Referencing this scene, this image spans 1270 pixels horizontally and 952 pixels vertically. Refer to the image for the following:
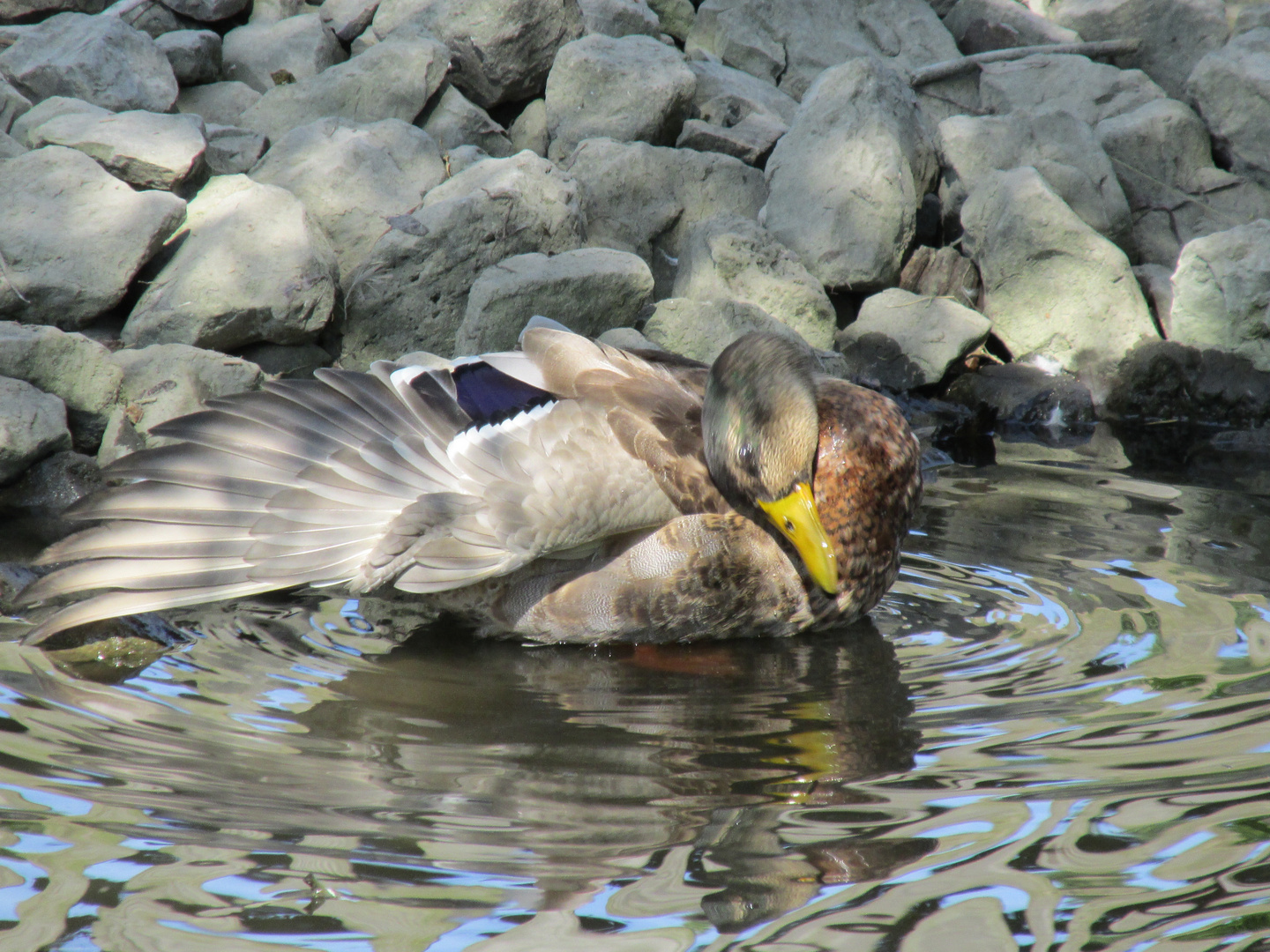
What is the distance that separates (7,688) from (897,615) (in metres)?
2.66

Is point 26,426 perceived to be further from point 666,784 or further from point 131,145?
point 666,784

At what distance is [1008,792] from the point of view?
110 inches

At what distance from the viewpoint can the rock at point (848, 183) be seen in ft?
23.7

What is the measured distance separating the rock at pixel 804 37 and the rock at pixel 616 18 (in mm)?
525

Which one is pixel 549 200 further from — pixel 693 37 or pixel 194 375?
pixel 693 37

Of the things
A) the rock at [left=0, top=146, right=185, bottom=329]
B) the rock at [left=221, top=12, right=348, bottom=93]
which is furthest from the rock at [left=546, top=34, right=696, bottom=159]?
the rock at [left=0, top=146, right=185, bottom=329]

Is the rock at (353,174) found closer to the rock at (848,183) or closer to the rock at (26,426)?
the rock at (26,426)

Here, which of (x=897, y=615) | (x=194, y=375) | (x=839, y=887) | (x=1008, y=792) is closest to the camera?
(x=839, y=887)

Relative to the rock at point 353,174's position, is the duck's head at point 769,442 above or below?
below

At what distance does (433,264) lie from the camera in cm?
632

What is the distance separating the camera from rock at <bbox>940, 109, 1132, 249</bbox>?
25.2 ft

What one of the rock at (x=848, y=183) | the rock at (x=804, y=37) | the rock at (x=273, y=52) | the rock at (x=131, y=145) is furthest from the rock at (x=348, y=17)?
the rock at (x=848, y=183)

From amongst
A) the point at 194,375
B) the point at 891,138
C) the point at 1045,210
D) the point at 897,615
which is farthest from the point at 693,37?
the point at 897,615

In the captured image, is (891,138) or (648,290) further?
(891,138)
